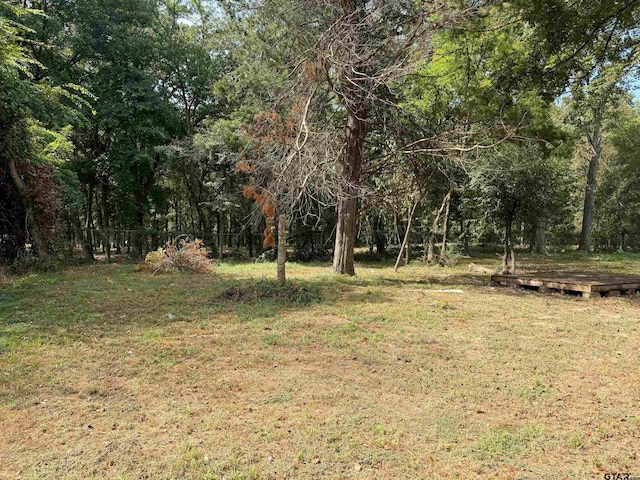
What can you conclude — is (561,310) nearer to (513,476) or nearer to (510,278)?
(510,278)

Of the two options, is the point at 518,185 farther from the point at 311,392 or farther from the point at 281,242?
the point at 311,392

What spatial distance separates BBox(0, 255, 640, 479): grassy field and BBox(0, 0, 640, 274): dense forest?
3104 millimetres

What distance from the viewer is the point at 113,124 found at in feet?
46.9

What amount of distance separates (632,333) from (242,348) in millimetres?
5075

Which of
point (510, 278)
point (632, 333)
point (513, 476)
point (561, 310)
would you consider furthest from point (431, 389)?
point (510, 278)

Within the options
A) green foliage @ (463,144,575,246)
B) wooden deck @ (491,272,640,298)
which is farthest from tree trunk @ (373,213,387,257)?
wooden deck @ (491,272,640,298)

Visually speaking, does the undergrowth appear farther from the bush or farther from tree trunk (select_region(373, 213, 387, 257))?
tree trunk (select_region(373, 213, 387, 257))

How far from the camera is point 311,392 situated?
3.17m

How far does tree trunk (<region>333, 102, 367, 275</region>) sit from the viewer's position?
9.21 m

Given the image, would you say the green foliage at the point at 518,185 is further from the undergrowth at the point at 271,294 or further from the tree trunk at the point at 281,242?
the undergrowth at the point at 271,294

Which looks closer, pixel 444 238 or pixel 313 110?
pixel 313 110

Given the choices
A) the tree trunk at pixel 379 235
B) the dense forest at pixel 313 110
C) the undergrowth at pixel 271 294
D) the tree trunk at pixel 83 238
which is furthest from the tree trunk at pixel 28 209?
the tree trunk at pixel 379 235

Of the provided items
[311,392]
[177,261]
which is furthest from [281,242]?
[177,261]

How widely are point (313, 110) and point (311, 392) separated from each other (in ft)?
22.6
